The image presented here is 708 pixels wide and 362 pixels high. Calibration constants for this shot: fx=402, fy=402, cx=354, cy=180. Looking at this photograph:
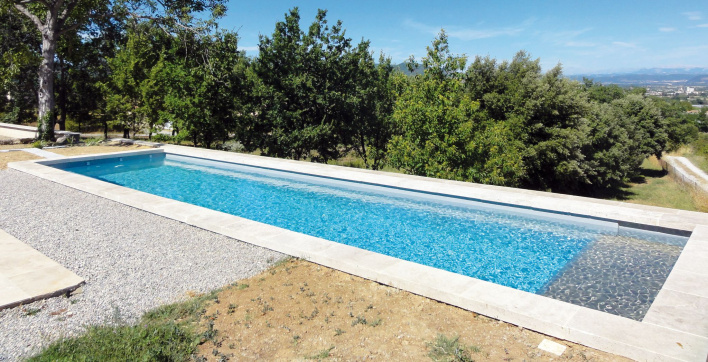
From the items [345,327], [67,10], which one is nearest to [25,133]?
[67,10]

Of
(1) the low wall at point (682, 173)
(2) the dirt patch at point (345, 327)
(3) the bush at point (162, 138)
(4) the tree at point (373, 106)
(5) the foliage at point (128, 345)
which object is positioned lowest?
(1) the low wall at point (682, 173)

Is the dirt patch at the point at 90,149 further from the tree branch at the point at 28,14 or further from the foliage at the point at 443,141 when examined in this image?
the foliage at the point at 443,141

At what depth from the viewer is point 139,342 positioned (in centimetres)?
319

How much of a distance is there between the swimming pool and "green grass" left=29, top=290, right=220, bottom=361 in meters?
3.49

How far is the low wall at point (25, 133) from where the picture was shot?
15.4 meters

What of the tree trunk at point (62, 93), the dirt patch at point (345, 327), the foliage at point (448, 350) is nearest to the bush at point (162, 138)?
the tree trunk at point (62, 93)

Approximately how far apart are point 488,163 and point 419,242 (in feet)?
21.4

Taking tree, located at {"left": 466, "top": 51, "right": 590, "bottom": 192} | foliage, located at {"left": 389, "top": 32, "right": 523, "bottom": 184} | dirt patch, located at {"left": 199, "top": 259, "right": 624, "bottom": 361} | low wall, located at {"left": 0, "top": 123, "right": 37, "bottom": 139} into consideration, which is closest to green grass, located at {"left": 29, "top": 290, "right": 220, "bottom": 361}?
dirt patch, located at {"left": 199, "top": 259, "right": 624, "bottom": 361}

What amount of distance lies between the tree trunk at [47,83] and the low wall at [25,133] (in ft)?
2.43

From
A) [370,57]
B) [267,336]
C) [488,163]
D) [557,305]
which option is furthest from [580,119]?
[267,336]

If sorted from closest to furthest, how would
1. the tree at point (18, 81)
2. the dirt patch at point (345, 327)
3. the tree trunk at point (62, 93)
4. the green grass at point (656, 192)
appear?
the dirt patch at point (345, 327) → the tree at point (18, 81) → the green grass at point (656, 192) → the tree trunk at point (62, 93)

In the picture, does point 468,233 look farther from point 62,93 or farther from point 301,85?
point 62,93

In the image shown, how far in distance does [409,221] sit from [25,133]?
1853 centimetres

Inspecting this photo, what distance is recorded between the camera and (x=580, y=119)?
59.8 feet
